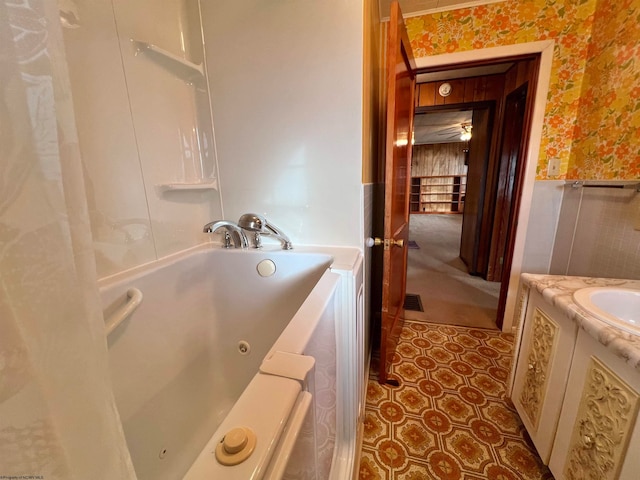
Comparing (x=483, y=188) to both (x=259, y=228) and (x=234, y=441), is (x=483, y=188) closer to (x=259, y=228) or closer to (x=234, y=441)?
(x=259, y=228)

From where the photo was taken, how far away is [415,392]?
1.34 metres

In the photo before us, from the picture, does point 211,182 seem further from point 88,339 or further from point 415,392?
point 415,392

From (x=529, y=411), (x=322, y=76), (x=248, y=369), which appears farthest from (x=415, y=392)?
(x=322, y=76)

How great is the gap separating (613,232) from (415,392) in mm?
1226

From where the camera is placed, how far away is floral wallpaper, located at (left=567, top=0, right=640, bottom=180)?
1108 millimetres

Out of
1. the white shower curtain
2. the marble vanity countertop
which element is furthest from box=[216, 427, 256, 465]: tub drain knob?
the marble vanity countertop

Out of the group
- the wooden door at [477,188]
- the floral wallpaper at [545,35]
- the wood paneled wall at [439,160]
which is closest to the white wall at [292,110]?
the floral wallpaper at [545,35]

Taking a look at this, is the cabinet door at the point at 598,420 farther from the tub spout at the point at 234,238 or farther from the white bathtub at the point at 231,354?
the tub spout at the point at 234,238

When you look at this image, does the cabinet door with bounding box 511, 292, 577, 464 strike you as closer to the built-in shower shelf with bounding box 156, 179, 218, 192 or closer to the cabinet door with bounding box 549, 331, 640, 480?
the cabinet door with bounding box 549, 331, 640, 480

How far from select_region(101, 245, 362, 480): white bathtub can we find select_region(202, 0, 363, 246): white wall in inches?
9.4

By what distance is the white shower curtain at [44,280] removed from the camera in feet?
0.64

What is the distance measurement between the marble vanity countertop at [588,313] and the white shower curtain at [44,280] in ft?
3.23

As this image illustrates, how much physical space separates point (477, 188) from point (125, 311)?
325 cm

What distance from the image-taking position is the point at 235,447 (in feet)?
1.16
